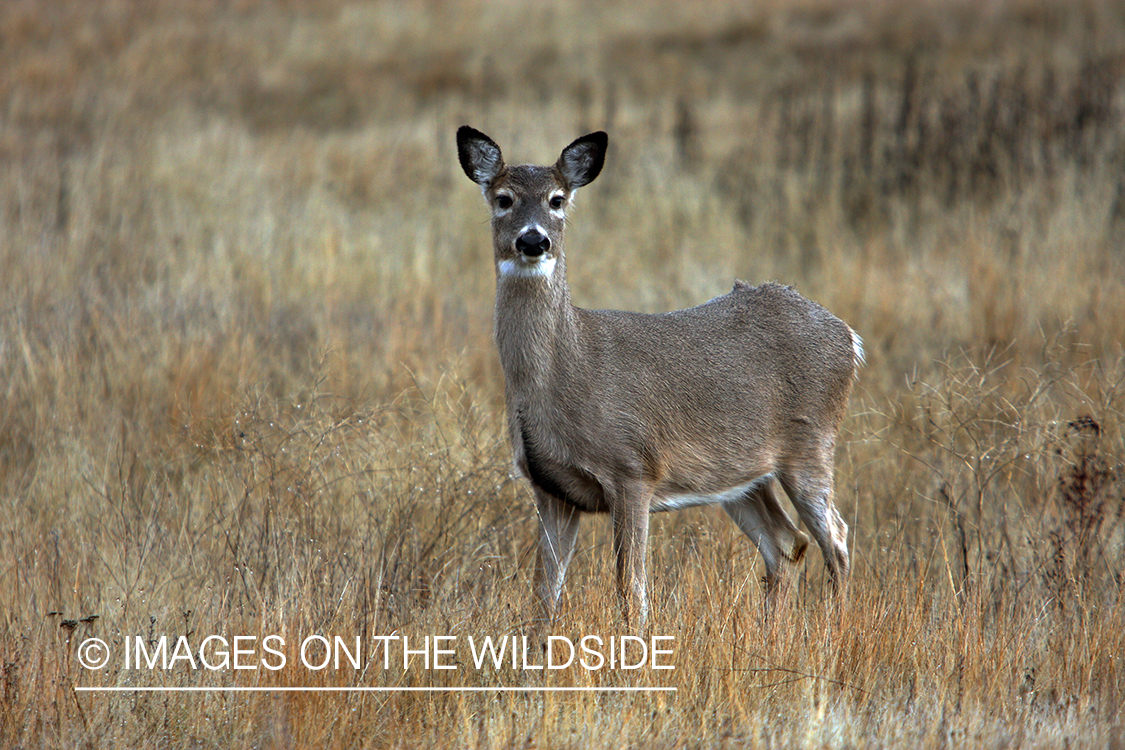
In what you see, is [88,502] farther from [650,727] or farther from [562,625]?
[650,727]

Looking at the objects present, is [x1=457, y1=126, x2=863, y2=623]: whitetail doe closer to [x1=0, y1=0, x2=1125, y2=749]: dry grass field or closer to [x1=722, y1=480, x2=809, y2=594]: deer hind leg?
[x1=722, y1=480, x2=809, y2=594]: deer hind leg

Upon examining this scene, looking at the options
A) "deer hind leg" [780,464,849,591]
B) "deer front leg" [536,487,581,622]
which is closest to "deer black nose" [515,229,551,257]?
"deer front leg" [536,487,581,622]

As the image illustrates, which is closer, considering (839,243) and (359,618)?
(359,618)

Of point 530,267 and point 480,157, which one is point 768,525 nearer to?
point 530,267

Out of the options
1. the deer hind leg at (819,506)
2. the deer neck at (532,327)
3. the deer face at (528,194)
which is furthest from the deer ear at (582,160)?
the deer hind leg at (819,506)

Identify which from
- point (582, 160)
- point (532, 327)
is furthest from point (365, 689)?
point (582, 160)

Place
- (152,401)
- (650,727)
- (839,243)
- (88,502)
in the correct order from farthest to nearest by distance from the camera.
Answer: (839,243)
(152,401)
(88,502)
(650,727)

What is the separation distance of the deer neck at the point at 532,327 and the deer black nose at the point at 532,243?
0.14 m

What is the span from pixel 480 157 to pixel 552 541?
1642 mm

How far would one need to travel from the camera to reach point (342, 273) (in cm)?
986

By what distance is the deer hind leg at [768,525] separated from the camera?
5.48m

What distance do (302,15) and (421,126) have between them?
22.5 feet

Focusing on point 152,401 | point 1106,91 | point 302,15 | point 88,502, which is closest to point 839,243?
point 1106,91

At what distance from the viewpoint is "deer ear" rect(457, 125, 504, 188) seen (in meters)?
5.08
